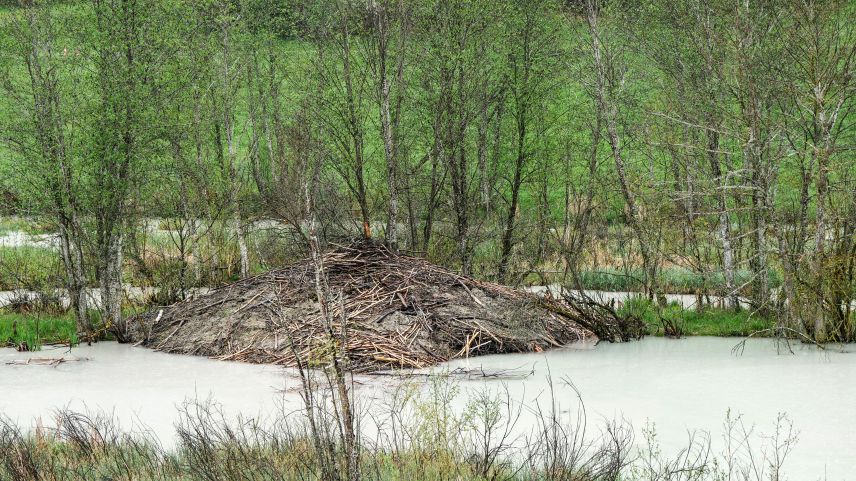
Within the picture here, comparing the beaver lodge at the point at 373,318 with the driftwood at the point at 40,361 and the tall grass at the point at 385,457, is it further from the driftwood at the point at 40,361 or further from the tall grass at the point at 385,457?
the tall grass at the point at 385,457

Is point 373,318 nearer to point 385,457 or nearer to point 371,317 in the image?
point 371,317

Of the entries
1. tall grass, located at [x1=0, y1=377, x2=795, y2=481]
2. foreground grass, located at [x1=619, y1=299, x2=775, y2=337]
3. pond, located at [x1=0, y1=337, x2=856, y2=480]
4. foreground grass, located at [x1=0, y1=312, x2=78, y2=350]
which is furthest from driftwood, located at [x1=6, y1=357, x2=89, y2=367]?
foreground grass, located at [x1=619, y1=299, x2=775, y2=337]

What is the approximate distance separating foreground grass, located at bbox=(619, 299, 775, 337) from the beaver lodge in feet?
3.32

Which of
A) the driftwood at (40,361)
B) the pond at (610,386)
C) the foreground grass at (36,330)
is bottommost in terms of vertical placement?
the pond at (610,386)

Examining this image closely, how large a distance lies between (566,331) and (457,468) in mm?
6956

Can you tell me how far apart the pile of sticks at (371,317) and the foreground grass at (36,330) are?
0.97 m

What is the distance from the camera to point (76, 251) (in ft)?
45.3

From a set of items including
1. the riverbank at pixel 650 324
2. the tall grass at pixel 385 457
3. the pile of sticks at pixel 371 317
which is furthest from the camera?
the riverbank at pixel 650 324

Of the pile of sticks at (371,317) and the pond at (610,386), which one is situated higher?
the pile of sticks at (371,317)

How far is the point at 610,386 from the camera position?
Result: 9.91m

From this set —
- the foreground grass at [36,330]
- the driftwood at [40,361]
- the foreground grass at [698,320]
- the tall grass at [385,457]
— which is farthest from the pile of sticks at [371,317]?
A: the tall grass at [385,457]

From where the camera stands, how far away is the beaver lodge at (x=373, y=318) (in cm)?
1161

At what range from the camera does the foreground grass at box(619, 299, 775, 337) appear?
13273mm

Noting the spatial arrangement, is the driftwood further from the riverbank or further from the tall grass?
the tall grass
